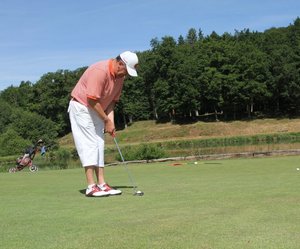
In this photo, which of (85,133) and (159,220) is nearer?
(159,220)

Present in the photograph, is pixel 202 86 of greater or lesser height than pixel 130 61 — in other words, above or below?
above

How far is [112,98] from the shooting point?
6.97m

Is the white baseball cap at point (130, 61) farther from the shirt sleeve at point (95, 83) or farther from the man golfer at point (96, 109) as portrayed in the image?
the shirt sleeve at point (95, 83)

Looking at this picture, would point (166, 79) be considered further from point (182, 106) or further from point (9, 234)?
point (9, 234)

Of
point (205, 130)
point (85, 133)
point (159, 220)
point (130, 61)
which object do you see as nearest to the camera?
point (159, 220)

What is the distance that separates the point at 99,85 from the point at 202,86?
75.5 meters

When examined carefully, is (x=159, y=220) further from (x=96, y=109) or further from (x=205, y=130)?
(x=205, y=130)

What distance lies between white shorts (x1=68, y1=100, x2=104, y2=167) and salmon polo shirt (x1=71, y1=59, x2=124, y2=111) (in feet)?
0.41

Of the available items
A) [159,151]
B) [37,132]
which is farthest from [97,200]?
[37,132]

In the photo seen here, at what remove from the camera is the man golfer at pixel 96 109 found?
21.4ft

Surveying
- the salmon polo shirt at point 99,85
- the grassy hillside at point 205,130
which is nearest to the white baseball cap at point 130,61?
the salmon polo shirt at point 99,85

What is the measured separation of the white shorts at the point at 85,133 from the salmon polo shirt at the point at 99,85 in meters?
0.13

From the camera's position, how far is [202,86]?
81.2 m

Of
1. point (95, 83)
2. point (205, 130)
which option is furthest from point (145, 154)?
point (205, 130)
